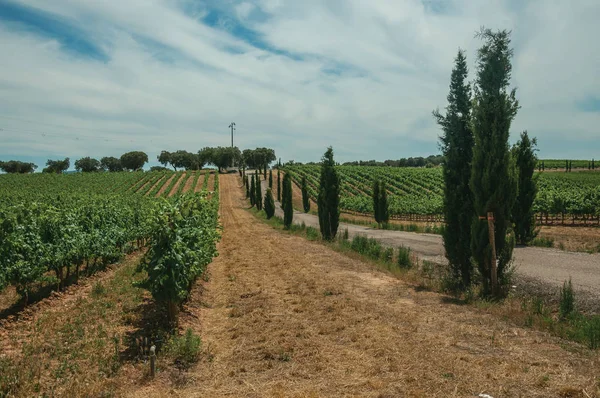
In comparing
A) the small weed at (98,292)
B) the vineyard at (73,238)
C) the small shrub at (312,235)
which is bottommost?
the small shrub at (312,235)

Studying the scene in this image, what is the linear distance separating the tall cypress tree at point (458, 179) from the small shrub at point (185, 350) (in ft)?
22.2

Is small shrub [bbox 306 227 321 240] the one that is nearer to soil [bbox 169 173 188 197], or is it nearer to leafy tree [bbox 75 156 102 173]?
soil [bbox 169 173 188 197]

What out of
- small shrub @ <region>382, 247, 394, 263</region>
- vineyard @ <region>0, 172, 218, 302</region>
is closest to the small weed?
vineyard @ <region>0, 172, 218, 302</region>

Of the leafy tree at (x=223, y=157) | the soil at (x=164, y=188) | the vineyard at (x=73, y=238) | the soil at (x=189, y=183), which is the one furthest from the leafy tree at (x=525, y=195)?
the leafy tree at (x=223, y=157)

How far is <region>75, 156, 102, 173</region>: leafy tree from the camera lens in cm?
10962

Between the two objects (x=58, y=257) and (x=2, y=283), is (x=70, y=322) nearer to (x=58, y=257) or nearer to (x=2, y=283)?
(x=2, y=283)

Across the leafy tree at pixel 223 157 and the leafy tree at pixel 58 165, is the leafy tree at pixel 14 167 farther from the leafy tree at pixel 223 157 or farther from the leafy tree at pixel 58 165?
the leafy tree at pixel 223 157

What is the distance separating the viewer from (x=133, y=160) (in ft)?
370

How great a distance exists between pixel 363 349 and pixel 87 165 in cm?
12131

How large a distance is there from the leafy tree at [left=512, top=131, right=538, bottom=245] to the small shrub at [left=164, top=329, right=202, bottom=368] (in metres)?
16.2

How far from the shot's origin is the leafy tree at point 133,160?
11244 centimetres

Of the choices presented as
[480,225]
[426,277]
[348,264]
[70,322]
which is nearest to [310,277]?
[348,264]

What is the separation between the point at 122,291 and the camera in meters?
9.83

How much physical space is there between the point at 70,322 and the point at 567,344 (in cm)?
850
